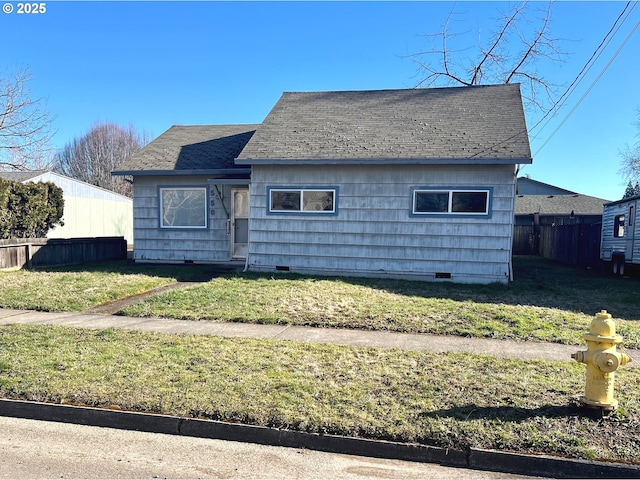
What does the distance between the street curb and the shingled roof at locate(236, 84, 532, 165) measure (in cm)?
789

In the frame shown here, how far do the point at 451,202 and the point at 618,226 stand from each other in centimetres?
758

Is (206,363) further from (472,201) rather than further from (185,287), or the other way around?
(472,201)

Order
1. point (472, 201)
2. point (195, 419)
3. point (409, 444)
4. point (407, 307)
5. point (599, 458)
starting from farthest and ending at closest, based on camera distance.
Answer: point (472, 201) < point (407, 307) < point (195, 419) < point (409, 444) < point (599, 458)

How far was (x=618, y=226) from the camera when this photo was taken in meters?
14.2

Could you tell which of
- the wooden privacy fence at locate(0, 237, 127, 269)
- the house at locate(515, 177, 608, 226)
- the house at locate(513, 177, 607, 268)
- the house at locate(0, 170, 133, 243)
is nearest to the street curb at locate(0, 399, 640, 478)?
the wooden privacy fence at locate(0, 237, 127, 269)

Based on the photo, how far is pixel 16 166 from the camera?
21.8 m

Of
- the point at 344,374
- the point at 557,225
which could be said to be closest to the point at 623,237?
the point at 557,225

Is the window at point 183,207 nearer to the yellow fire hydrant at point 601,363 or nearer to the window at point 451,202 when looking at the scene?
the window at point 451,202

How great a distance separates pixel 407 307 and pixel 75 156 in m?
46.2

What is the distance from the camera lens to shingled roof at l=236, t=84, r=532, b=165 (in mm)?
10438

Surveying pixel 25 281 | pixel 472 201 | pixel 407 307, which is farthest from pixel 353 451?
pixel 25 281

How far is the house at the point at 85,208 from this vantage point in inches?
922

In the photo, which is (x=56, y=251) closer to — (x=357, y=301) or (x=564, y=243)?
(x=357, y=301)

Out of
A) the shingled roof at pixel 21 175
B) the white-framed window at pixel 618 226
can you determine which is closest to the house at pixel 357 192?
the white-framed window at pixel 618 226
